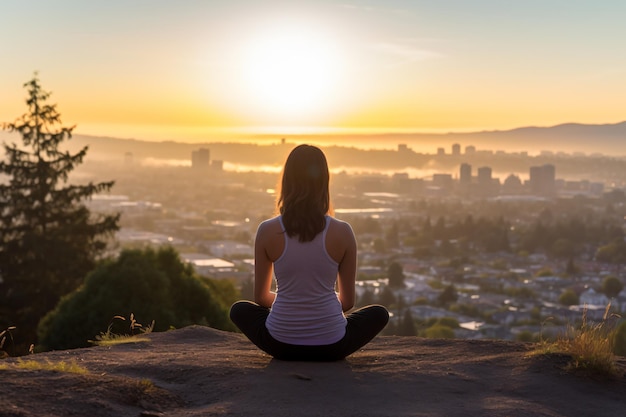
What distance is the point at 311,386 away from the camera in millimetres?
4438

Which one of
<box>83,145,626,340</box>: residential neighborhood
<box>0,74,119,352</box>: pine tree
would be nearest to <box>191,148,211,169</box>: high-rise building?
<box>83,145,626,340</box>: residential neighborhood

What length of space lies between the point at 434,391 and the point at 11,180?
1851 centimetres

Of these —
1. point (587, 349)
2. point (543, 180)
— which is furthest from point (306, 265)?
point (543, 180)

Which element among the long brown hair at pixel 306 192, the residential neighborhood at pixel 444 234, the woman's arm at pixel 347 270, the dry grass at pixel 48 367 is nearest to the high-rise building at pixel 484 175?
the residential neighborhood at pixel 444 234

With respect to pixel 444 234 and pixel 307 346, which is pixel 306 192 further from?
pixel 444 234

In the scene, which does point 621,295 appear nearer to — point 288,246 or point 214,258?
point 214,258

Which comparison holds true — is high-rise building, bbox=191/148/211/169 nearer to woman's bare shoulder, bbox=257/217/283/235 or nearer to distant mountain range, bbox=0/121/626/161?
distant mountain range, bbox=0/121/626/161

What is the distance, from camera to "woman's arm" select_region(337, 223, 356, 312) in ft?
16.0

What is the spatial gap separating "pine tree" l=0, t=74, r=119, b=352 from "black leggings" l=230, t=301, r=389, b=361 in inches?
572

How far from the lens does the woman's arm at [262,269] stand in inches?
193

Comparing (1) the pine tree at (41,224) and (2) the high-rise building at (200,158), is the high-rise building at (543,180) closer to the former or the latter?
(2) the high-rise building at (200,158)

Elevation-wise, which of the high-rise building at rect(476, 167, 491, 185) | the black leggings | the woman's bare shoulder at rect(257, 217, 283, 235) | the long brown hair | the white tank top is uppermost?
the high-rise building at rect(476, 167, 491, 185)

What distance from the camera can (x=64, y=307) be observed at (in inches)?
426

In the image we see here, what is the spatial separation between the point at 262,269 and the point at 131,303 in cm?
581
